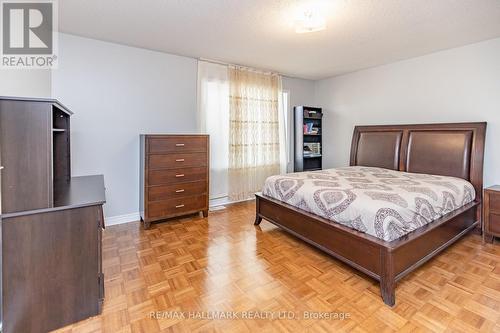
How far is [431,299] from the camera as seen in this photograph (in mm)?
Result: 1814

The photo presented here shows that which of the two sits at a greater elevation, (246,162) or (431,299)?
(246,162)

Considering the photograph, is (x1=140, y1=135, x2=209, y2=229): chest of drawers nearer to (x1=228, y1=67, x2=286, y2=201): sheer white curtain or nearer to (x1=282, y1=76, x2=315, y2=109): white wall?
(x1=228, y1=67, x2=286, y2=201): sheer white curtain

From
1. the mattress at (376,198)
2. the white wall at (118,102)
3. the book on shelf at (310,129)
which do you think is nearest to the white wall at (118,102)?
the white wall at (118,102)

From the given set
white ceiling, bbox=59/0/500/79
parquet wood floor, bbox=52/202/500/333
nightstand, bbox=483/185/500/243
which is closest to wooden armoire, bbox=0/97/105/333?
parquet wood floor, bbox=52/202/500/333

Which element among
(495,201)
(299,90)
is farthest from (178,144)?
(495,201)

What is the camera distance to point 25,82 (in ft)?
7.54

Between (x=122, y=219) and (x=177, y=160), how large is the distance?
3.72 feet

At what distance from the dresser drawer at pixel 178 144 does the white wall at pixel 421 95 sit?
2.89 m

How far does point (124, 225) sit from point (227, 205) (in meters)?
1.63

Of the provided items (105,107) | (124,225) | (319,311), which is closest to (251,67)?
(105,107)

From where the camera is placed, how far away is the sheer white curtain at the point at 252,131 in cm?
422

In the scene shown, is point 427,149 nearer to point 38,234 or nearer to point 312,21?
point 312,21

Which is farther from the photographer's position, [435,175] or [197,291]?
[435,175]

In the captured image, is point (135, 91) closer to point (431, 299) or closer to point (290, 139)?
point (290, 139)
